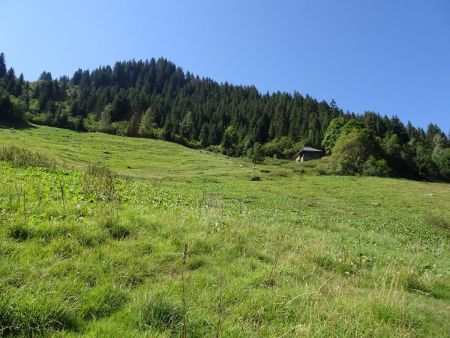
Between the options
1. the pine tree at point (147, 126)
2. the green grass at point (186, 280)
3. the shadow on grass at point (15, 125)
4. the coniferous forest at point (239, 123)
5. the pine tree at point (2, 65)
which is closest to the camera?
the green grass at point (186, 280)

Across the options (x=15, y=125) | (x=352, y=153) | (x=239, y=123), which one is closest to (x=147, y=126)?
(x=239, y=123)

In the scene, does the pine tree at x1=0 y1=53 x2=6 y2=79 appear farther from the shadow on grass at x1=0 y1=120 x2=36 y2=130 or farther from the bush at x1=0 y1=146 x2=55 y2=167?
the bush at x1=0 y1=146 x2=55 y2=167

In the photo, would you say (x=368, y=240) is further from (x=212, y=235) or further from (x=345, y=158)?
(x=345, y=158)

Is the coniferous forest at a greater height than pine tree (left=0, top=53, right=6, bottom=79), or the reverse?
pine tree (left=0, top=53, right=6, bottom=79)

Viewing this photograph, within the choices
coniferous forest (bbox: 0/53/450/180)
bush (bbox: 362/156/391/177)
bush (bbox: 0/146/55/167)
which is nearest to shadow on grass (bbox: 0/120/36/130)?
coniferous forest (bbox: 0/53/450/180)

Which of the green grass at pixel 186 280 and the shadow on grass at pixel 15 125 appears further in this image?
the shadow on grass at pixel 15 125

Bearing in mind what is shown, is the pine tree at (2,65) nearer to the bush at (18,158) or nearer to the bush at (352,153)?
the bush at (352,153)

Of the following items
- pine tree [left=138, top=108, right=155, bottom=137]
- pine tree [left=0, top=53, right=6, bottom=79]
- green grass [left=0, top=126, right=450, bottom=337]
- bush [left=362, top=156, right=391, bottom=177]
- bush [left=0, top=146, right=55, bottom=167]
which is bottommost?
green grass [left=0, top=126, right=450, bottom=337]

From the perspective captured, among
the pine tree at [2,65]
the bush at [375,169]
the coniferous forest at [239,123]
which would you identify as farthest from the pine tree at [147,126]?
the pine tree at [2,65]

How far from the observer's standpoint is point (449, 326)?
6172mm

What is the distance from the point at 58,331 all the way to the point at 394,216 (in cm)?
3256

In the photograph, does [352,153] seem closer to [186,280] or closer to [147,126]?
[186,280]

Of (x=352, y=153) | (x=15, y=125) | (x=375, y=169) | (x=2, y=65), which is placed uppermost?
(x=2, y=65)

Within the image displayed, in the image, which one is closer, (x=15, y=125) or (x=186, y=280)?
(x=186, y=280)
